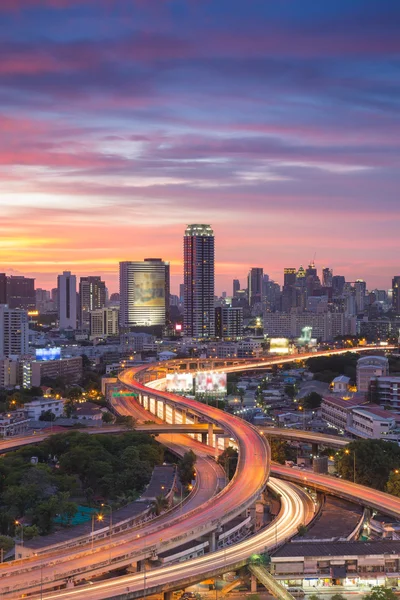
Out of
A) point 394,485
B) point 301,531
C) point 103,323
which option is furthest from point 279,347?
point 301,531

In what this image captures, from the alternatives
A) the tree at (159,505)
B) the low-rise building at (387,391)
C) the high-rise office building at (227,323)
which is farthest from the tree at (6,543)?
the high-rise office building at (227,323)

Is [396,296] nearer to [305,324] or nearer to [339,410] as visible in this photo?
[305,324]

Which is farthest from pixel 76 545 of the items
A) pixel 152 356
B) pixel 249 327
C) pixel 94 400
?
pixel 249 327

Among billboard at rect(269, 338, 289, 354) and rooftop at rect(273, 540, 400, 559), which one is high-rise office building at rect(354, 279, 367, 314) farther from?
rooftop at rect(273, 540, 400, 559)

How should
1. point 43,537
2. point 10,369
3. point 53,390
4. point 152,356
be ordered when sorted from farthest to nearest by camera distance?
point 152,356 < point 10,369 < point 53,390 < point 43,537

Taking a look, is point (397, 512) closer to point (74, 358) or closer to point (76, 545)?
point (76, 545)

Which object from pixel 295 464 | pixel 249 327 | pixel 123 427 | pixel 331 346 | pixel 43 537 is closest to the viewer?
pixel 43 537

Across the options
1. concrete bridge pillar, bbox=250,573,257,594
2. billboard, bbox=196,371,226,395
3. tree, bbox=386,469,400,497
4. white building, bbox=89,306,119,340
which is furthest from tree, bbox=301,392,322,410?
white building, bbox=89,306,119,340
